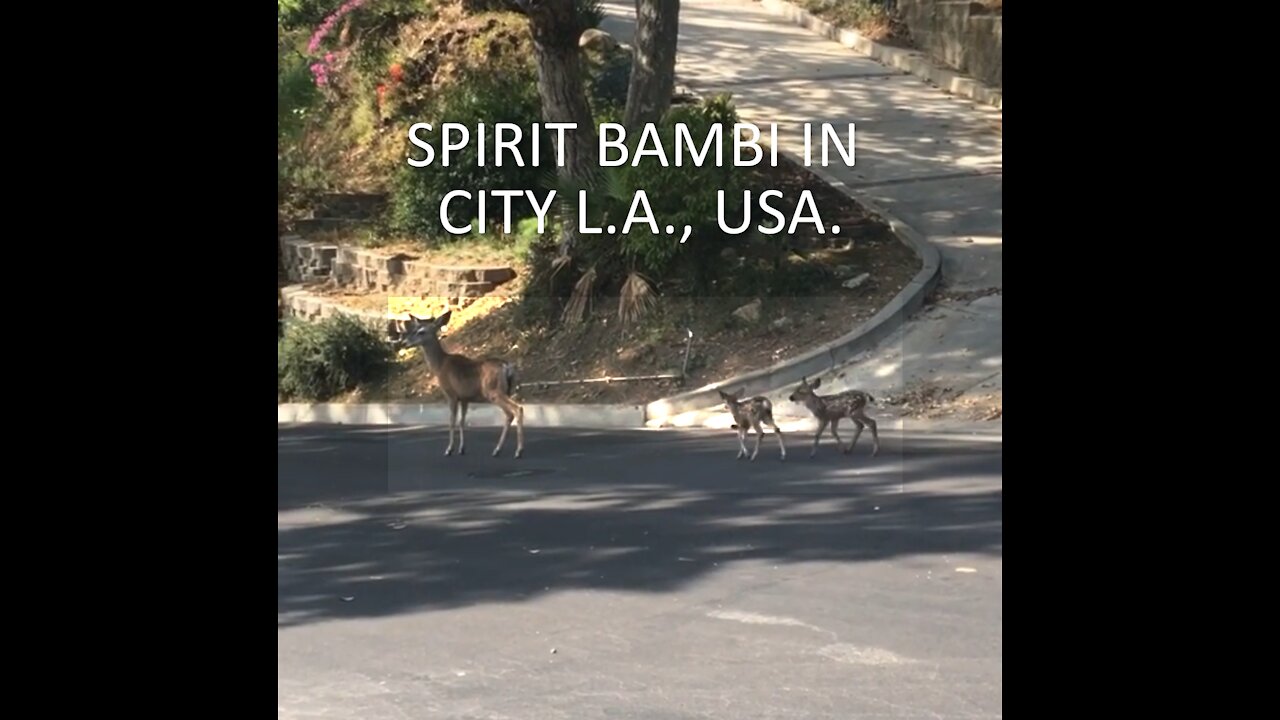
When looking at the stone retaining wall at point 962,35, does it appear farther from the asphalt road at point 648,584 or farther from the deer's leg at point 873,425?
the asphalt road at point 648,584

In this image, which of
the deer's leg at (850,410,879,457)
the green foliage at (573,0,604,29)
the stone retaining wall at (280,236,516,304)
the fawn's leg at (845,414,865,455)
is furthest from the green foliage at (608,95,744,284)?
the green foliage at (573,0,604,29)

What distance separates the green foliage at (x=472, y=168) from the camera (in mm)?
21906

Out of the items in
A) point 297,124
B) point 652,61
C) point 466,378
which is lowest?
point 466,378

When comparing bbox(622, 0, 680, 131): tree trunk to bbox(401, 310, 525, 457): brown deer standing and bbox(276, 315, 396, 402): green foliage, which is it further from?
bbox(401, 310, 525, 457): brown deer standing

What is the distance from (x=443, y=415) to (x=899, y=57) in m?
12.5

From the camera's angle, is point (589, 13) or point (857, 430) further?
point (589, 13)

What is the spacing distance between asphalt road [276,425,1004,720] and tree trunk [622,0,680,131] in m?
6.46

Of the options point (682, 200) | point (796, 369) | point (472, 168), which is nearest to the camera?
point (796, 369)

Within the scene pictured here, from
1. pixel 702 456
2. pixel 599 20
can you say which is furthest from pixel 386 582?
pixel 599 20

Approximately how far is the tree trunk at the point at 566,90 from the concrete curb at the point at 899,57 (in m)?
6.62

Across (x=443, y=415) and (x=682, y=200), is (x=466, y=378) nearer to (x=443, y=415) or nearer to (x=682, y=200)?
(x=443, y=415)

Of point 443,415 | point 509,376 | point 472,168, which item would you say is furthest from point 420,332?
point 472,168

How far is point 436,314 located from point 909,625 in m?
13.0

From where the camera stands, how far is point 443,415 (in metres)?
17.8
